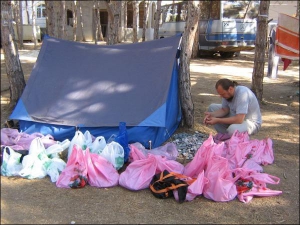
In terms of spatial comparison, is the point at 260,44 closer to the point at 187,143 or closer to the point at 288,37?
the point at 288,37

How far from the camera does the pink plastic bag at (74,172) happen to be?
3303mm

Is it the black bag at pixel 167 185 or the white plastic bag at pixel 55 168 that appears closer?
the black bag at pixel 167 185

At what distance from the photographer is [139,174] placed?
3375 mm

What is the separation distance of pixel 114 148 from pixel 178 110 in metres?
1.48

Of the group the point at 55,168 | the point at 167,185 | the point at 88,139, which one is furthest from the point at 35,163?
the point at 167,185

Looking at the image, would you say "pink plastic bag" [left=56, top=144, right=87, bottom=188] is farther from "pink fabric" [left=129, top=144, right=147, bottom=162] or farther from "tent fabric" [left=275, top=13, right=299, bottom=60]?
"tent fabric" [left=275, top=13, right=299, bottom=60]

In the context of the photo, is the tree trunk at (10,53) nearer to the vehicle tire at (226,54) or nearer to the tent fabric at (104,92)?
the tent fabric at (104,92)

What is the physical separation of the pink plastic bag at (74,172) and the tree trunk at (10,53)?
2473 mm

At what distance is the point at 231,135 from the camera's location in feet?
13.6

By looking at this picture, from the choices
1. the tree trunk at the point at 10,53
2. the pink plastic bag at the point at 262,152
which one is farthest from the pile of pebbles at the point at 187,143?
the tree trunk at the point at 10,53

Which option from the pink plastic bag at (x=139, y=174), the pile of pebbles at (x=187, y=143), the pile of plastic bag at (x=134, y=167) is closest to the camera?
the pile of plastic bag at (x=134, y=167)

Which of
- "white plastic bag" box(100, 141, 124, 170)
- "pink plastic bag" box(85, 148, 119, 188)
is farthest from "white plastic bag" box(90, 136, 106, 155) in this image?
"pink plastic bag" box(85, 148, 119, 188)

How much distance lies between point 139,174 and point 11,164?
1252 mm

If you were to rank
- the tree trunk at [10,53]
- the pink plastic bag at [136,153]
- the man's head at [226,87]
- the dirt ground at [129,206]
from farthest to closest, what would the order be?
the tree trunk at [10,53], the man's head at [226,87], the pink plastic bag at [136,153], the dirt ground at [129,206]
